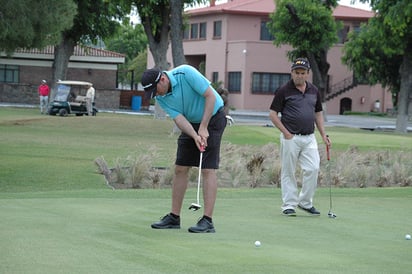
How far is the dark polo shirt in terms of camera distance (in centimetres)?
1108

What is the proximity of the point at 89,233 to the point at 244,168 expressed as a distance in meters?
9.80

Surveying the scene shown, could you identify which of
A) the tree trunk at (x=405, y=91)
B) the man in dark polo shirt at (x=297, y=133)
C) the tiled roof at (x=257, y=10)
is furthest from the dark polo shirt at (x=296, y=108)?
the tiled roof at (x=257, y=10)

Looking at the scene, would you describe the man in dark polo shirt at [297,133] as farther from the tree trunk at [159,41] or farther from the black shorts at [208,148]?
the tree trunk at [159,41]

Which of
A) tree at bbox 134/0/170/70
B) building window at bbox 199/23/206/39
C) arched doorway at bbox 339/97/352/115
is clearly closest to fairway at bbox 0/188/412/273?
tree at bbox 134/0/170/70

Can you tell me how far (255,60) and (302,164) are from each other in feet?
188

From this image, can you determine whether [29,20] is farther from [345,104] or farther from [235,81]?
[345,104]

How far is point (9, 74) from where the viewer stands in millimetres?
63406

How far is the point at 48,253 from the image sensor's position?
7121mm

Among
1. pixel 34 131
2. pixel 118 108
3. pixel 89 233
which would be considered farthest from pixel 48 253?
pixel 118 108

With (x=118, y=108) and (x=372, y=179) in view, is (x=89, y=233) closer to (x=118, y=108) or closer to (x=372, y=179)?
(x=372, y=179)

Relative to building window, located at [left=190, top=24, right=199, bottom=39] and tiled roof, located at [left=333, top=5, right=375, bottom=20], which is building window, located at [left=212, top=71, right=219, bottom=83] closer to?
building window, located at [left=190, top=24, right=199, bottom=39]

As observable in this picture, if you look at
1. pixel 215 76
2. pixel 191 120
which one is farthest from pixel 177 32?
pixel 215 76

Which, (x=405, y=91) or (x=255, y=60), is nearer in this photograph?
(x=405, y=91)

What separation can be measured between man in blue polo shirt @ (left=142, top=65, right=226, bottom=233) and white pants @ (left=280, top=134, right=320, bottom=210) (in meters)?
2.23
